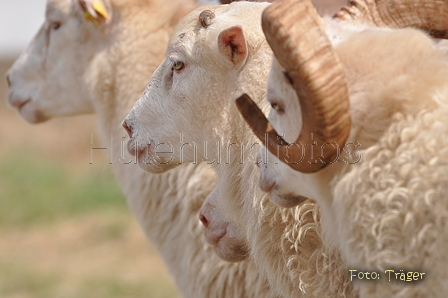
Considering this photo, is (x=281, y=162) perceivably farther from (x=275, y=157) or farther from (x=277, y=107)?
(x=277, y=107)

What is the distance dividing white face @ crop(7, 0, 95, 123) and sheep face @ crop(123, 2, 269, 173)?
4.52ft

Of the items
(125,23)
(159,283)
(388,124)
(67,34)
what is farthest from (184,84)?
(159,283)

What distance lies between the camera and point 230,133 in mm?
2219

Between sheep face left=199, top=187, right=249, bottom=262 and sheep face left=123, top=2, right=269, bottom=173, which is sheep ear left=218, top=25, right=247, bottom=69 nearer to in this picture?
sheep face left=123, top=2, right=269, bottom=173

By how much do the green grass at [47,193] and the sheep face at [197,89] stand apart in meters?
5.97

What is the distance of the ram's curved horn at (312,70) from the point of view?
4.88ft

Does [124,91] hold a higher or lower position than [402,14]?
lower

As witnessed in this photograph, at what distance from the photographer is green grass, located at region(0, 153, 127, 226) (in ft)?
26.8

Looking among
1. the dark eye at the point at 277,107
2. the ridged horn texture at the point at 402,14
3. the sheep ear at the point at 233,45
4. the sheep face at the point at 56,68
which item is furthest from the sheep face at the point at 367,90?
the sheep face at the point at 56,68

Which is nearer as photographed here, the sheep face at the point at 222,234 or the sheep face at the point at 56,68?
the sheep face at the point at 222,234

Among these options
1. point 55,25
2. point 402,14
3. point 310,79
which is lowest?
point 55,25

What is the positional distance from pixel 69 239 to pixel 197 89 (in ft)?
18.5

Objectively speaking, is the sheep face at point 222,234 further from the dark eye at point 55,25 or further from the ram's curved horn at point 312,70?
the dark eye at point 55,25

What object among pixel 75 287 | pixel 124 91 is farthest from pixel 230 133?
pixel 75 287
